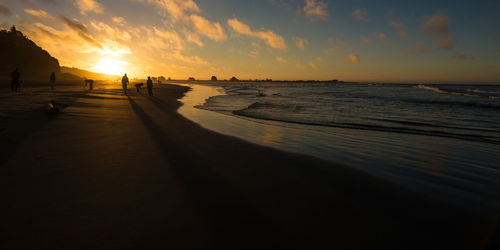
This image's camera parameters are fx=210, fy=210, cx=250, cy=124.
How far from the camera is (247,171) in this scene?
14.1ft

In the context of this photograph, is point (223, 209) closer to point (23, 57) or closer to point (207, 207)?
point (207, 207)

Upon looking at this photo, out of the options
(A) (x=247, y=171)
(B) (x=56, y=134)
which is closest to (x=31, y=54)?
(B) (x=56, y=134)

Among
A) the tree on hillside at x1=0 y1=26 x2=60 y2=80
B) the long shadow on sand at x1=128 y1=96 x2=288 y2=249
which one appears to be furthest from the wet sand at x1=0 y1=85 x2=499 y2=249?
the tree on hillside at x1=0 y1=26 x2=60 y2=80

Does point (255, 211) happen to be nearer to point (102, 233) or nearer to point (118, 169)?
point (102, 233)

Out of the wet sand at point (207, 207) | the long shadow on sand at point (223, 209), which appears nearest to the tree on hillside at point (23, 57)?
the wet sand at point (207, 207)

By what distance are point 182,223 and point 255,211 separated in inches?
37.3

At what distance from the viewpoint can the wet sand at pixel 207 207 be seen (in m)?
2.32

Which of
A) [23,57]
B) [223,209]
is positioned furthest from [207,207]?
[23,57]

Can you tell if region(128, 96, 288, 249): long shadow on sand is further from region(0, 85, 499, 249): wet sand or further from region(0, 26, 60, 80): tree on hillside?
region(0, 26, 60, 80): tree on hillside

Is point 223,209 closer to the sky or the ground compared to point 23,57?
closer to the ground

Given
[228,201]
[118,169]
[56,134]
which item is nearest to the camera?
[228,201]

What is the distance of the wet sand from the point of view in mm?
2321

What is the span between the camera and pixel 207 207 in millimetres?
2904

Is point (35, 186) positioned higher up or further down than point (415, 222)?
higher up
